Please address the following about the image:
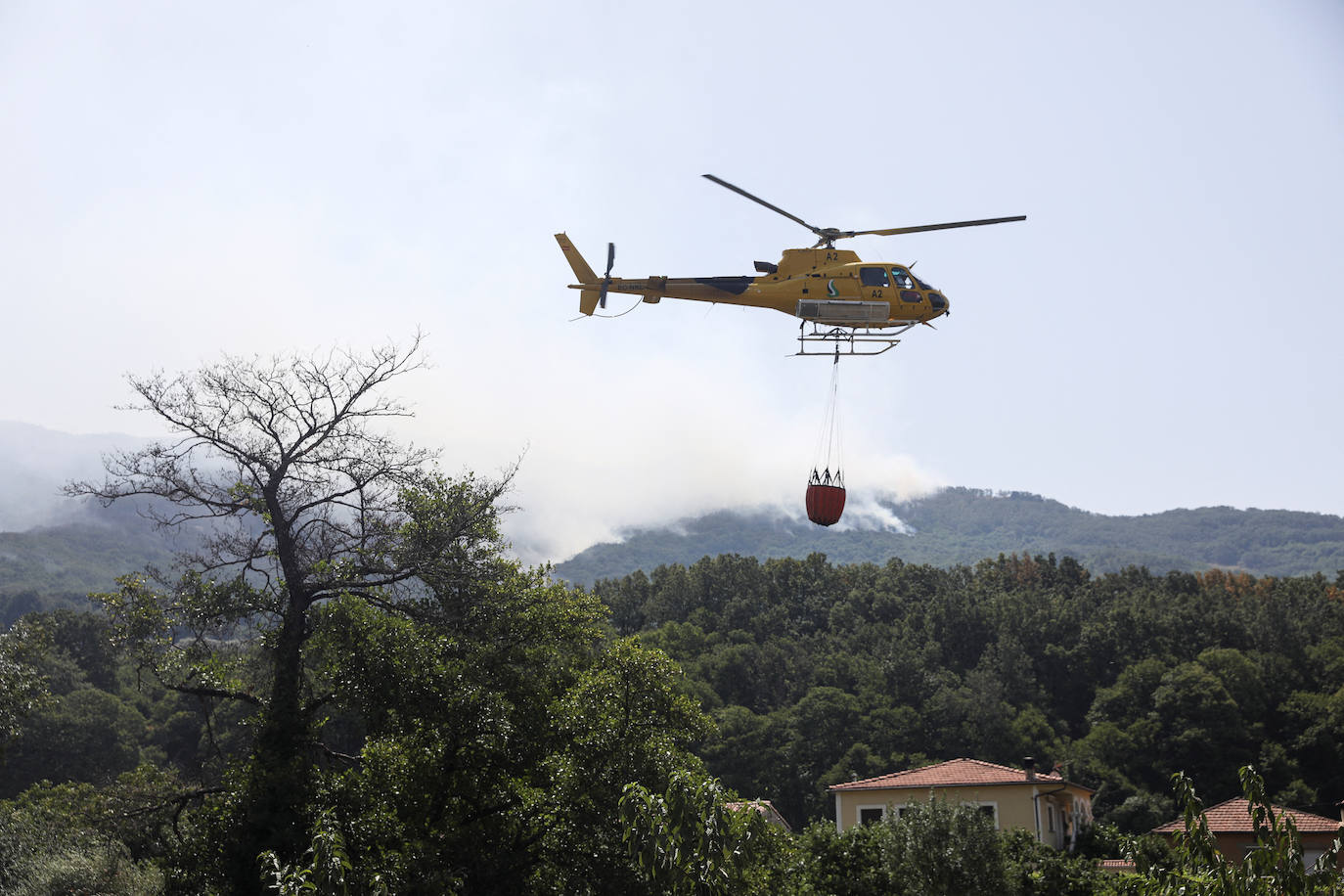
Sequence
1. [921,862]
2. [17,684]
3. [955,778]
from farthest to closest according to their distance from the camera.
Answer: [955,778]
[921,862]
[17,684]

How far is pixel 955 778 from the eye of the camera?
3938 cm

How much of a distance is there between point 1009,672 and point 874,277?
73.9 metres

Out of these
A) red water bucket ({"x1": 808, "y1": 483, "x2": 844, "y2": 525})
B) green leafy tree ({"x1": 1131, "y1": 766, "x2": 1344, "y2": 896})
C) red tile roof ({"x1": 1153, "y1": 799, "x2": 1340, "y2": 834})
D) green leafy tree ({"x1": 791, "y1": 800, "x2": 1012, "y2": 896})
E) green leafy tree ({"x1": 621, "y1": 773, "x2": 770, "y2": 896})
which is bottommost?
red tile roof ({"x1": 1153, "y1": 799, "x2": 1340, "y2": 834})

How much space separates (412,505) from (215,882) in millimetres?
7671

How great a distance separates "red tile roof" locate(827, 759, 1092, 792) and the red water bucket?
21.5 m

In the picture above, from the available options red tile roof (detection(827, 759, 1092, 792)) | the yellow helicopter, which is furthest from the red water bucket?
red tile roof (detection(827, 759, 1092, 792))

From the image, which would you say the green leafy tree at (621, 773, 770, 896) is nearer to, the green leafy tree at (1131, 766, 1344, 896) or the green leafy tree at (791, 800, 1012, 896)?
the green leafy tree at (1131, 766, 1344, 896)

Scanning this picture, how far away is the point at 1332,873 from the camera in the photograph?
9688 millimetres

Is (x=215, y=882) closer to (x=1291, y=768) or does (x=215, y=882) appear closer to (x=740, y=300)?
(x=740, y=300)

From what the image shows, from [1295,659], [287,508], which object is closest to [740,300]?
[287,508]

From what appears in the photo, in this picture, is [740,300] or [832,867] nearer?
[740,300]

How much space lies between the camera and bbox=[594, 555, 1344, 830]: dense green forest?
7238 centimetres

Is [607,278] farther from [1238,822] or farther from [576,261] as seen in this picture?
[1238,822]

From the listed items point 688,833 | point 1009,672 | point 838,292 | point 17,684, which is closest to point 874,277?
point 838,292
